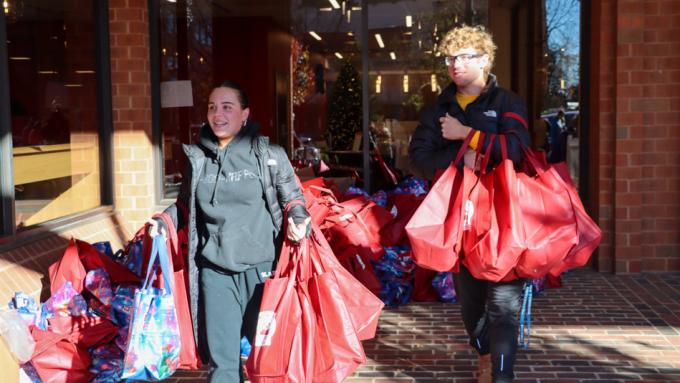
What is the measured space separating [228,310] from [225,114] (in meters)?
0.93

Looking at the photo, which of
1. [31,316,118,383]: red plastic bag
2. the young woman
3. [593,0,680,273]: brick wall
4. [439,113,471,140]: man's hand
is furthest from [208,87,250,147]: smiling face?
[593,0,680,273]: brick wall

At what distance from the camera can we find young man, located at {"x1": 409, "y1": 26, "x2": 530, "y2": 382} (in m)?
3.85

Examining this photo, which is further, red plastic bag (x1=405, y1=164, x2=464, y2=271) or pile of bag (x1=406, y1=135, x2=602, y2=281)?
red plastic bag (x1=405, y1=164, x2=464, y2=271)

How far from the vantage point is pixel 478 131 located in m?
3.82

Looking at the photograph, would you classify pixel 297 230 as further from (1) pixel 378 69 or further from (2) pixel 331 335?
(1) pixel 378 69

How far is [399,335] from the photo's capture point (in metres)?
5.62

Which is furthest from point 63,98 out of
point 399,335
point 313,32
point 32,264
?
point 313,32

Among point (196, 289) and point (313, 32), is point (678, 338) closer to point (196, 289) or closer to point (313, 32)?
point (196, 289)

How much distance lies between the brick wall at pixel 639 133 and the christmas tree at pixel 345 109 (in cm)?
289

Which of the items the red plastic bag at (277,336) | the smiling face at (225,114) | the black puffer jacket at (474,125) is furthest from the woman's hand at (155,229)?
the black puffer jacket at (474,125)

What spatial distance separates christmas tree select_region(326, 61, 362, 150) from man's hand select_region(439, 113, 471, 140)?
17.5 ft

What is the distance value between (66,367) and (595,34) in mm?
5423

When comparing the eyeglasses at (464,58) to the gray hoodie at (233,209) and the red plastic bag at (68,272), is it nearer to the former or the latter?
the gray hoodie at (233,209)

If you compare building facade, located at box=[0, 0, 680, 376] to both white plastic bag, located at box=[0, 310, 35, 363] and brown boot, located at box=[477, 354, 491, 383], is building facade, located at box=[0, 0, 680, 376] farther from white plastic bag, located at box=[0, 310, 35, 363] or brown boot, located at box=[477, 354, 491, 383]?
brown boot, located at box=[477, 354, 491, 383]
